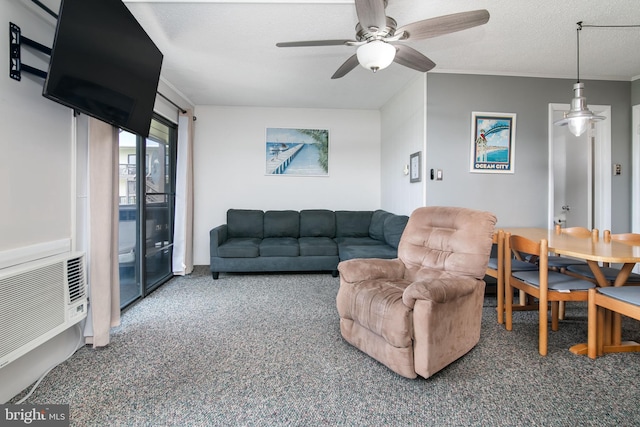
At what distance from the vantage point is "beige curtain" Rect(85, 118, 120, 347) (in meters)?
1.97

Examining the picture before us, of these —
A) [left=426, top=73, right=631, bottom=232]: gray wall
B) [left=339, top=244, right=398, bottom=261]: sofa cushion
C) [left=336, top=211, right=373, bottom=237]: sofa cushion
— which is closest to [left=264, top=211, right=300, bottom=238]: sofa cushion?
[left=336, top=211, right=373, bottom=237]: sofa cushion

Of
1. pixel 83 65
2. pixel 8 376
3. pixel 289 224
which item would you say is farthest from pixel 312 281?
pixel 83 65

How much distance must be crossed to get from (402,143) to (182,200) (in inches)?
124

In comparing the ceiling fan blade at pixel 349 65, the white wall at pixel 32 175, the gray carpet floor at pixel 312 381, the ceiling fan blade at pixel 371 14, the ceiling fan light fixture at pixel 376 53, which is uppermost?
the ceiling fan blade at pixel 349 65

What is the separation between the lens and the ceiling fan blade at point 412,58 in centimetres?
196

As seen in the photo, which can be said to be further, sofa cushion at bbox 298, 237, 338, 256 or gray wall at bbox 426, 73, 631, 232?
sofa cushion at bbox 298, 237, 338, 256

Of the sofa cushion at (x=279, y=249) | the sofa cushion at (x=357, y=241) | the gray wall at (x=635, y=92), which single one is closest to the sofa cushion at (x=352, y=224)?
the sofa cushion at (x=357, y=241)

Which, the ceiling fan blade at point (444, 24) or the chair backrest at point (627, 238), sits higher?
the ceiling fan blade at point (444, 24)

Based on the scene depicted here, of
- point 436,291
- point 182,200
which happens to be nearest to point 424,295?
point 436,291

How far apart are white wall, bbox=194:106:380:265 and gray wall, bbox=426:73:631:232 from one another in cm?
161

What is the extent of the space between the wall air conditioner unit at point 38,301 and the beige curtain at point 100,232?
0.10 metres

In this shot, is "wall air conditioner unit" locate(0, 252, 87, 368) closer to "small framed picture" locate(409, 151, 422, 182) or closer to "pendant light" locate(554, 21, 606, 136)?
"small framed picture" locate(409, 151, 422, 182)

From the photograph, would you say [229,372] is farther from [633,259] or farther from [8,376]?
[633,259]

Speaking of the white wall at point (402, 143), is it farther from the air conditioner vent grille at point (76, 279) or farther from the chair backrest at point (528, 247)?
the air conditioner vent grille at point (76, 279)
